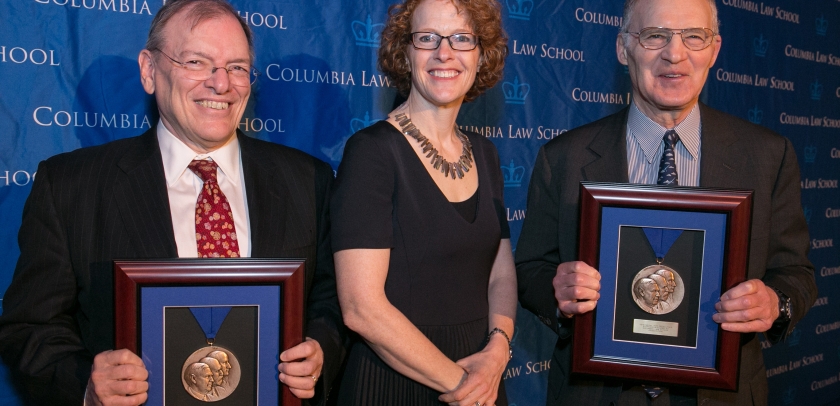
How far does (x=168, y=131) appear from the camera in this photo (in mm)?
1937

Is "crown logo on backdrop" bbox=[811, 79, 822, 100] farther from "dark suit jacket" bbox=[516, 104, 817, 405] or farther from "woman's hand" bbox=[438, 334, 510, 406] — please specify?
"woman's hand" bbox=[438, 334, 510, 406]

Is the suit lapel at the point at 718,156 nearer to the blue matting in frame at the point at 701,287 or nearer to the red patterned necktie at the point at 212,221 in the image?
the blue matting in frame at the point at 701,287

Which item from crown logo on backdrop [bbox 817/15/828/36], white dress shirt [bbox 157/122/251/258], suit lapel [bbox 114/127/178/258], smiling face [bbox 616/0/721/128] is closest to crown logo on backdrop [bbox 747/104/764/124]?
crown logo on backdrop [bbox 817/15/828/36]

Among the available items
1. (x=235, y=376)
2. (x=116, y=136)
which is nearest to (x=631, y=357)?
(x=235, y=376)

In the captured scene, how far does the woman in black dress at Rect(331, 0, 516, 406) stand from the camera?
1.83m

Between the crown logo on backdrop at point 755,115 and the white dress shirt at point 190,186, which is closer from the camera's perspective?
the white dress shirt at point 190,186

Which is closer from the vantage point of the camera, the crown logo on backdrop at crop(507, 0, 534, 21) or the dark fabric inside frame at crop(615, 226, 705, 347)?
the dark fabric inside frame at crop(615, 226, 705, 347)

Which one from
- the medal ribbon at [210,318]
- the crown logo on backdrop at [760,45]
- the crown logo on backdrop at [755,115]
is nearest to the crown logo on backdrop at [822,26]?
the crown logo on backdrop at [760,45]

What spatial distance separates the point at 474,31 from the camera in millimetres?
2025

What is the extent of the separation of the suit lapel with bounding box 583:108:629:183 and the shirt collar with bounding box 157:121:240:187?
1.13 meters

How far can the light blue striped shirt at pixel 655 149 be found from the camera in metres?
2.03

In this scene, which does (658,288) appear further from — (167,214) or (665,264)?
(167,214)

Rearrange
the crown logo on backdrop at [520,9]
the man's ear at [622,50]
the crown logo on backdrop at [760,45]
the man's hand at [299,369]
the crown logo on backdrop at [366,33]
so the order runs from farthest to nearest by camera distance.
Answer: the crown logo on backdrop at [760,45] < the crown logo on backdrop at [520,9] < the crown logo on backdrop at [366,33] < the man's ear at [622,50] < the man's hand at [299,369]

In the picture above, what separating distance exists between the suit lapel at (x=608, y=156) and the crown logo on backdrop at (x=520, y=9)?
1449mm
